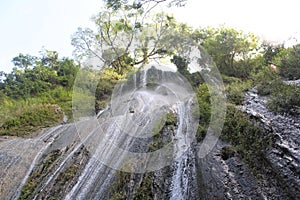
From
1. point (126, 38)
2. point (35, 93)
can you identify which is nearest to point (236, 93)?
point (126, 38)

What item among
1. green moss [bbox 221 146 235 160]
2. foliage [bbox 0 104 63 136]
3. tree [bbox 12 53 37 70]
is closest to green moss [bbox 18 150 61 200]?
foliage [bbox 0 104 63 136]

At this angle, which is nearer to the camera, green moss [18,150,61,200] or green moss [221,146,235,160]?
green moss [221,146,235,160]

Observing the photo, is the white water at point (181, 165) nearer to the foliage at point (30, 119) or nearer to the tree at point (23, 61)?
the foliage at point (30, 119)

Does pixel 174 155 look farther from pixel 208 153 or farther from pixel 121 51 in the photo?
pixel 121 51

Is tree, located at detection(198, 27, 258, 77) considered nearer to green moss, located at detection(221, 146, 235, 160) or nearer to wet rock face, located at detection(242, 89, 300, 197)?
wet rock face, located at detection(242, 89, 300, 197)

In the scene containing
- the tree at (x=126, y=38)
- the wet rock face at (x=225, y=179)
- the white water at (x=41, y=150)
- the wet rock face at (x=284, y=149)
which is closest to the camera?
the wet rock face at (x=284, y=149)

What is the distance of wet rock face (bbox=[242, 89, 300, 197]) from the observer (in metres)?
3.86

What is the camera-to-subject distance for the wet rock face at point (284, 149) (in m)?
3.86

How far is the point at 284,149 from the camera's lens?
14.4 feet

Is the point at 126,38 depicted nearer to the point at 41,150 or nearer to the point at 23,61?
the point at 23,61

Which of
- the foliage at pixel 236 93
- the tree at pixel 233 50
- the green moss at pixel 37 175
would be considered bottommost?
the green moss at pixel 37 175

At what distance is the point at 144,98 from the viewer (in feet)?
38.0

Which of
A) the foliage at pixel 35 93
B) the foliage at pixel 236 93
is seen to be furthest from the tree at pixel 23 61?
the foliage at pixel 236 93

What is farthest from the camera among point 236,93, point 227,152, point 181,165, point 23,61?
point 23,61
